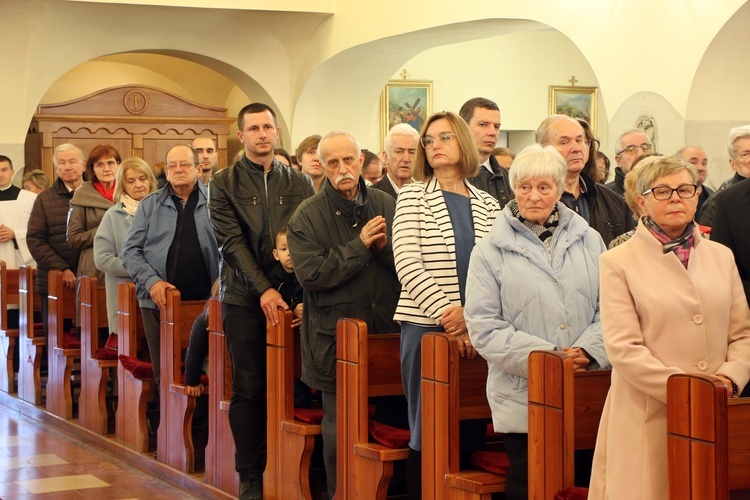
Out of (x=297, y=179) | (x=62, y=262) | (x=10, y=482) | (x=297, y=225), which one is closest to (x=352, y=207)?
(x=297, y=225)

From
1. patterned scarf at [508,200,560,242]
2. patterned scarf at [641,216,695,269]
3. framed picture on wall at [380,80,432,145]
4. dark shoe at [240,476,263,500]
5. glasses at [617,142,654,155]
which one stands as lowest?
dark shoe at [240,476,263,500]

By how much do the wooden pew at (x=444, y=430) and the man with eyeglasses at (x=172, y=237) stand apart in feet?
8.39

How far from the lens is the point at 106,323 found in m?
7.05

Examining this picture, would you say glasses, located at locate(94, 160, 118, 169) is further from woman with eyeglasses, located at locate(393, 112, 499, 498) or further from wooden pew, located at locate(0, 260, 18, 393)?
woman with eyeglasses, located at locate(393, 112, 499, 498)

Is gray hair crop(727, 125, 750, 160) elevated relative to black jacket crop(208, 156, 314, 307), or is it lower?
elevated

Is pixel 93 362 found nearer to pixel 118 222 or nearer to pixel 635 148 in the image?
pixel 118 222

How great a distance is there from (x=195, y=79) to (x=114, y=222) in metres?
8.80

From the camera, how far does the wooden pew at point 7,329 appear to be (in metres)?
8.61

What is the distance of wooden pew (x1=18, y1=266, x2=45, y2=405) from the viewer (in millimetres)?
7949

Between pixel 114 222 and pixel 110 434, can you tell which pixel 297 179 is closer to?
pixel 114 222

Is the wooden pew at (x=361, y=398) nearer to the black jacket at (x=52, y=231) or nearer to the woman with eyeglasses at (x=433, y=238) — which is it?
the woman with eyeglasses at (x=433, y=238)

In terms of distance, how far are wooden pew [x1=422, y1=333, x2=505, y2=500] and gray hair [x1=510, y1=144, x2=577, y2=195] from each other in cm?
56

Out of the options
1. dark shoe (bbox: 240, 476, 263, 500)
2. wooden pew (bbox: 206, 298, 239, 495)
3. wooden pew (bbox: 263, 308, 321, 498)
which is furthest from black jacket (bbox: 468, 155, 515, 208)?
dark shoe (bbox: 240, 476, 263, 500)

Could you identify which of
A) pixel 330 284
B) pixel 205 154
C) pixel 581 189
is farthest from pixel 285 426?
pixel 205 154
